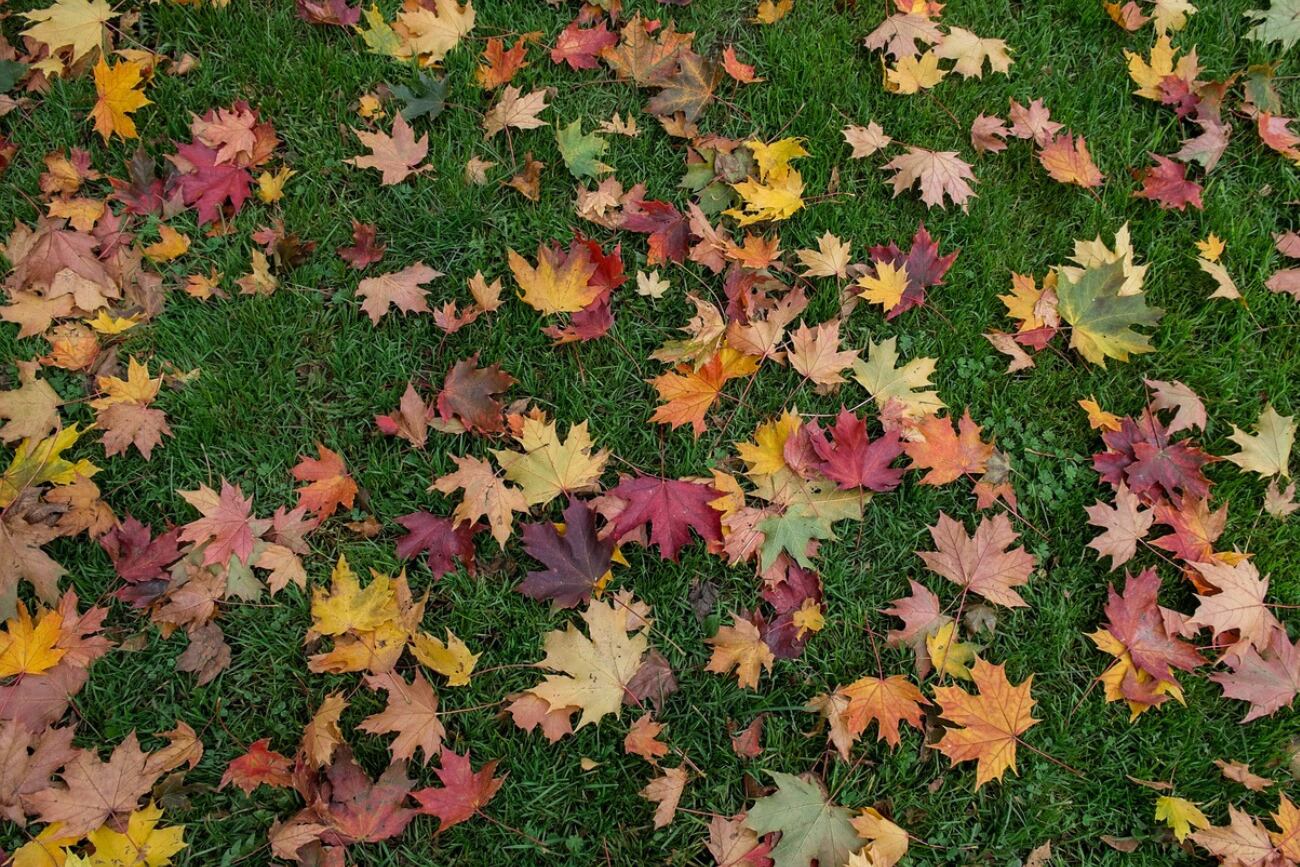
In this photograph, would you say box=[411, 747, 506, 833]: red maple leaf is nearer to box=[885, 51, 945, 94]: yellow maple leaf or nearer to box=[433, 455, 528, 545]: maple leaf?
box=[433, 455, 528, 545]: maple leaf

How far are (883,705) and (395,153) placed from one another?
6.96 ft

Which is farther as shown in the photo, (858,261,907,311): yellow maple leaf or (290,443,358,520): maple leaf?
(858,261,907,311): yellow maple leaf

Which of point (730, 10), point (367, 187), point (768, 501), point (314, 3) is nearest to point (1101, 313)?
point (768, 501)

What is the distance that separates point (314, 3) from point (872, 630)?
2673 mm

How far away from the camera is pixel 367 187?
2.70m

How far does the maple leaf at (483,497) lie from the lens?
2.16 meters

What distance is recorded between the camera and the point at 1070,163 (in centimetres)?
274

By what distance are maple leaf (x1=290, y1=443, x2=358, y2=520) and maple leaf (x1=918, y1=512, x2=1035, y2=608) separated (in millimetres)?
1484

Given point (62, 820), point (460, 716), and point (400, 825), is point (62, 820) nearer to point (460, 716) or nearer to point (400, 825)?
point (400, 825)

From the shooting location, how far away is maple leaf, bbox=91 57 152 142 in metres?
2.68

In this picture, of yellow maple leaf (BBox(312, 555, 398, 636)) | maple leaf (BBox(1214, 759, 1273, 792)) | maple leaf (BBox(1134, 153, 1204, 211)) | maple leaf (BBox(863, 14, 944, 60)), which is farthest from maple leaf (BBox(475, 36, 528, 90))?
maple leaf (BBox(1214, 759, 1273, 792))

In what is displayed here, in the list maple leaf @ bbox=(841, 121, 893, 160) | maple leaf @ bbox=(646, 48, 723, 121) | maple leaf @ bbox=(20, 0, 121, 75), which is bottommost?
maple leaf @ bbox=(841, 121, 893, 160)

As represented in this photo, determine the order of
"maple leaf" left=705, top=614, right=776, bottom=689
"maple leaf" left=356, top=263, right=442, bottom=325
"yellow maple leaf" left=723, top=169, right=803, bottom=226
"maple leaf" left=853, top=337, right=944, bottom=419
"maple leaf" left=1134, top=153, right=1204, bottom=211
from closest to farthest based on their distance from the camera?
"maple leaf" left=705, top=614, right=776, bottom=689
"maple leaf" left=853, top=337, right=944, bottom=419
"maple leaf" left=356, top=263, right=442, bottom=325
"yellow maple leaf" left=723, top=169, right=803, bottom=226
"maple leaf" left=1134, top=153, right=1204, bottom=211

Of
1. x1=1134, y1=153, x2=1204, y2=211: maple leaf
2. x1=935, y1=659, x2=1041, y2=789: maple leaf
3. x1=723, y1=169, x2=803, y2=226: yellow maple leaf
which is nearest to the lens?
x1=935, y1=659, x2=1041, y2=789: maple leaf
